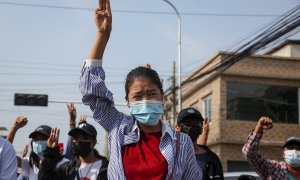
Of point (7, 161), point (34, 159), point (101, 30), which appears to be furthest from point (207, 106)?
point (101, 30)

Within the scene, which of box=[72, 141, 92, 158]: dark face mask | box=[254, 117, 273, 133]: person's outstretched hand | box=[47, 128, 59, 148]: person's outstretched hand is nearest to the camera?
box=[254, 117, 273, 133]: person's outstretched hand

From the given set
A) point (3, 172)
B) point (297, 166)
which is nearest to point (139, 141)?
point (3, 172)

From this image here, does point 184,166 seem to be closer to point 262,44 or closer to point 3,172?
point 3,172

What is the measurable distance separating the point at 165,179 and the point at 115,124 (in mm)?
434

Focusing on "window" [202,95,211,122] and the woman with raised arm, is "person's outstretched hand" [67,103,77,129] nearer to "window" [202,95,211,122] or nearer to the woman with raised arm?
the woman with raised arm

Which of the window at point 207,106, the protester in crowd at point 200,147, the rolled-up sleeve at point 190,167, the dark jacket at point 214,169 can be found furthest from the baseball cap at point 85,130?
the window at point 207,106

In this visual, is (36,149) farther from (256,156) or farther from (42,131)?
(256,156)

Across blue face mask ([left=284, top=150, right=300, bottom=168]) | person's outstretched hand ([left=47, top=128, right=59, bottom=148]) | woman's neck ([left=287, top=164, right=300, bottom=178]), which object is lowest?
woman's neck ([left=287, top=164, right=300, bottom=178])

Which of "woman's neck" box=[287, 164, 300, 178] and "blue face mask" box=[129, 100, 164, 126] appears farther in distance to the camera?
"woman's neck" box=[287, 164, 300, 178]

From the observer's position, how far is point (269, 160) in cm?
539

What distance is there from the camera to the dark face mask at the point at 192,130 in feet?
17.3

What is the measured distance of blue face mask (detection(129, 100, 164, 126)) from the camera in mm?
3029

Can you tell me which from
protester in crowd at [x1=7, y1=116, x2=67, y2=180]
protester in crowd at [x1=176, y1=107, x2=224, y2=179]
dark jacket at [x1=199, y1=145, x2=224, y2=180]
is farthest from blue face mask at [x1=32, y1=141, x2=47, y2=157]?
dark jacket at [x1=199, y1=145, x2=224, y2=180]

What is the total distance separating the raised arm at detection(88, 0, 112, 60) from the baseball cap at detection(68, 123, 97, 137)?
2801 mm
